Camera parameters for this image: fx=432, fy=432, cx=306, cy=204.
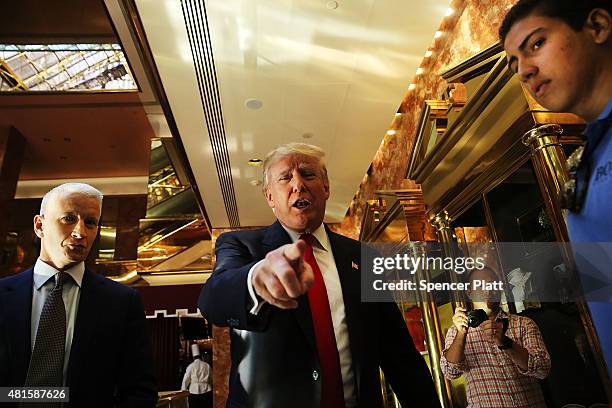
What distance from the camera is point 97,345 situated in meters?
1.38

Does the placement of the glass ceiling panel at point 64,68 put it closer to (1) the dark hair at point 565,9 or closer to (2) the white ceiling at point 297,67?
(2) the white ceiling at point 297,67

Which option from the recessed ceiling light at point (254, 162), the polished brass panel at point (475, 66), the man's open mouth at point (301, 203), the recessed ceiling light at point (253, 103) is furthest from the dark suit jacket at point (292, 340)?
the recessed ceiling light at point (254, 162)

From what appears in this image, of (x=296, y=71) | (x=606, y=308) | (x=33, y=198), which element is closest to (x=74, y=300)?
(x=606, y=308)

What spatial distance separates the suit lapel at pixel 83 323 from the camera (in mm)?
1302

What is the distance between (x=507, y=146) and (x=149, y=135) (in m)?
6.41

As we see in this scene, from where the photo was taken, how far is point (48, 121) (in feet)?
21.6

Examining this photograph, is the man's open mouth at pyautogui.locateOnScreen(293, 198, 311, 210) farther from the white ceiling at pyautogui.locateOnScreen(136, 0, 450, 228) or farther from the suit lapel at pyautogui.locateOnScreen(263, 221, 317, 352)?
the white ceiling at pyautogui.locateOnScreen(136, 0, 450, 228)

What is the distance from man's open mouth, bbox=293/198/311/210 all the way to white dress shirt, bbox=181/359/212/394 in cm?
794

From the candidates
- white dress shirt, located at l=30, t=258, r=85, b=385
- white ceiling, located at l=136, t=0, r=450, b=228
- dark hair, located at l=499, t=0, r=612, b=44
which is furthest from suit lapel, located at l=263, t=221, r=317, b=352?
white ceiling, located at l=136, t=0, r=450, b=228

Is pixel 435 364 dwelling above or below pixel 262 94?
below

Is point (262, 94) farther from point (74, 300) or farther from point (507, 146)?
point (74, 300)

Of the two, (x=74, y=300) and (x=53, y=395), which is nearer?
(x=53, y=395)

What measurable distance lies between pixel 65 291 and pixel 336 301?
952mm

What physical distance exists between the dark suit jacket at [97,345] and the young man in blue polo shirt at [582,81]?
1337 mm
